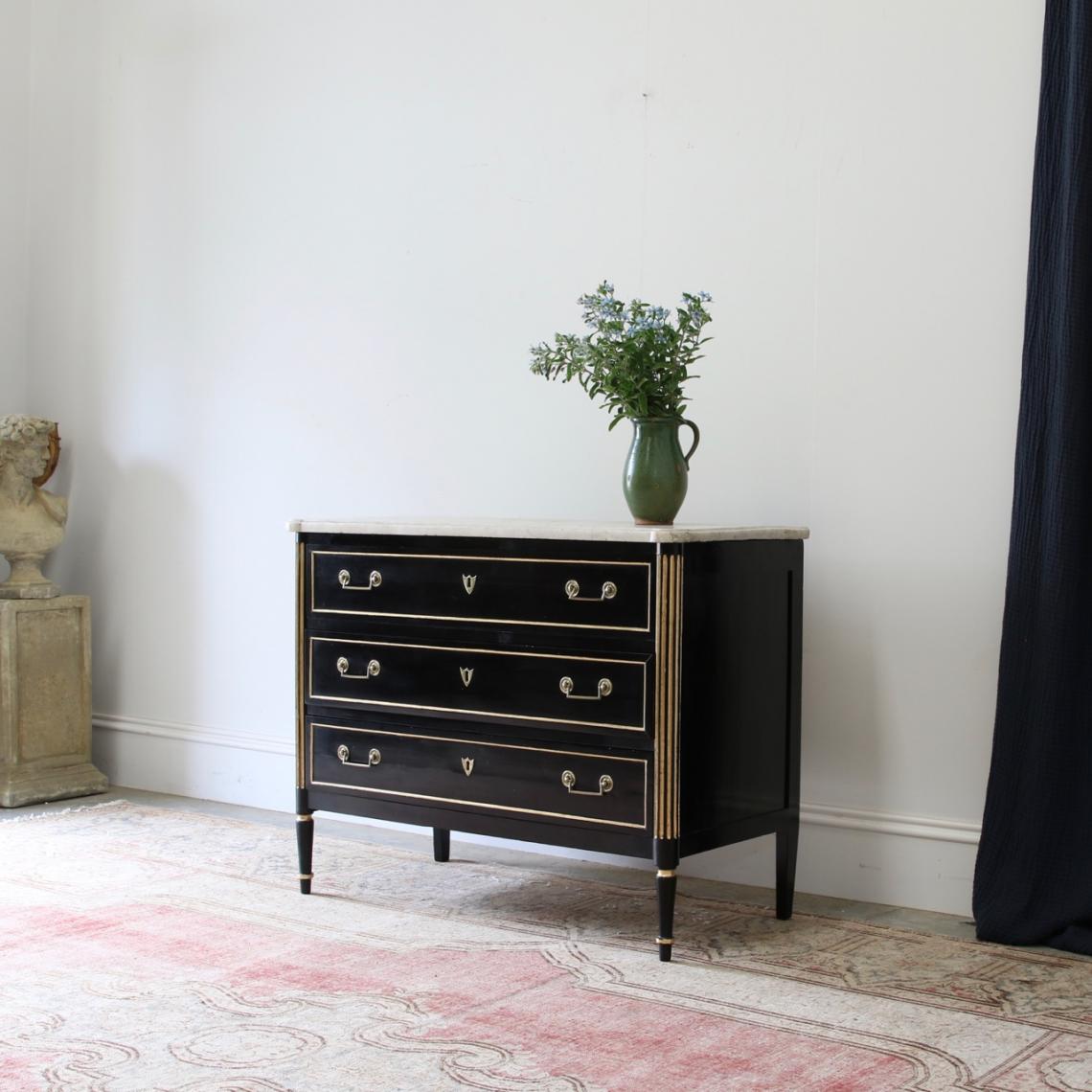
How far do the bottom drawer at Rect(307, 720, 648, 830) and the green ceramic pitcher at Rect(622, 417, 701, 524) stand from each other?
1.76 feet

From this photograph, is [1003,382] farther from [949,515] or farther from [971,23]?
[971,23]

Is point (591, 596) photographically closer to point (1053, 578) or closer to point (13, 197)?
point (1053, 578)

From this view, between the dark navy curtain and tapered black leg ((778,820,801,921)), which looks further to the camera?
tapered black leg ((778,820,801,921))

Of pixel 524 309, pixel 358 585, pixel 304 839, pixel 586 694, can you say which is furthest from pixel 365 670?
pixel 524 309

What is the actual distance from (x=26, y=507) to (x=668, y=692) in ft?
8.58

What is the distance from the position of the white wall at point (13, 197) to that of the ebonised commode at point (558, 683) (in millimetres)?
2158

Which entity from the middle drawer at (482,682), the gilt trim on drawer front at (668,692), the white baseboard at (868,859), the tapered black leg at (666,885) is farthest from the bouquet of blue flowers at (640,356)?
the white baseboard at (868,859)

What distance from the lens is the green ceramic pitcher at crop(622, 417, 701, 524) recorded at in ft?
10.0

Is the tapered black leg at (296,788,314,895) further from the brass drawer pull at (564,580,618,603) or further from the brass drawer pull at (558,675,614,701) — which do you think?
the brass drawer pull at (564,580,618,603)

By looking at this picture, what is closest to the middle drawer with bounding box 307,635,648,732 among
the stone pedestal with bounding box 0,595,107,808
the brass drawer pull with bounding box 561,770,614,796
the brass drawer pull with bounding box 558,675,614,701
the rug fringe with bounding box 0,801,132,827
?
the brass drawer pull with bounding box 558,675,614,701

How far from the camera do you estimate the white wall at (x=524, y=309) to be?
10.7 ft

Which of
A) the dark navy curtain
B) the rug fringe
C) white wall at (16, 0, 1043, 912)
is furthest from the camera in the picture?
the rug fringe

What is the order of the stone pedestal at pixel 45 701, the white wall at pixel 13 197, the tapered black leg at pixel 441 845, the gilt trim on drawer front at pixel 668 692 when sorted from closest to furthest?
the gilt trim on drawer front at pixel 668 692, the tapered black leg at pixel 441 845, the stone pedestal at pixel 45 701, the white wall at pixel 13 197

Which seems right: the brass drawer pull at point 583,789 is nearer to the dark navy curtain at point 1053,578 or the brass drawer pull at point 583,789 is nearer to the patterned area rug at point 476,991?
the patterned area rug at point 476,991
